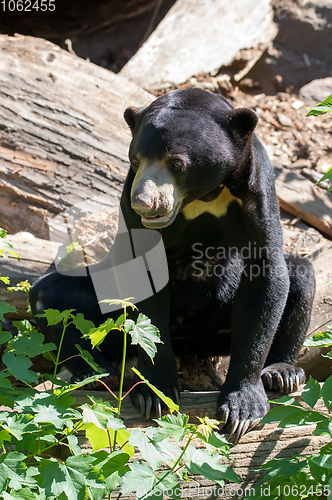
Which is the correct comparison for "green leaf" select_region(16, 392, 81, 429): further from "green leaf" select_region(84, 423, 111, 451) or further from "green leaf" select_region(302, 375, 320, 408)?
"green leaf" select_region(302, 375, 320, 408)

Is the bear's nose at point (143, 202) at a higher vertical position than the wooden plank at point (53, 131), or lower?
higher

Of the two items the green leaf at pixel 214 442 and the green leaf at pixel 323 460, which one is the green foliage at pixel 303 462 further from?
the green leaf at pixel 214 442

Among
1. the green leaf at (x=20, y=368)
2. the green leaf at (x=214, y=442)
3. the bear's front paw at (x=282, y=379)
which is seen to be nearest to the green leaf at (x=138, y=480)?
the green leaf at (x=214, y=442)

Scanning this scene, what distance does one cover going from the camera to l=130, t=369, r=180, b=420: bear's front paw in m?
2.69

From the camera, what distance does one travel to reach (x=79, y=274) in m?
3.59

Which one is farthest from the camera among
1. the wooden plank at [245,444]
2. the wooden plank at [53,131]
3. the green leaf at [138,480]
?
the wooden plank at [53,131]

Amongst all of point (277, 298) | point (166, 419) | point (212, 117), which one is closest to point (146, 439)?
point (166, 419)

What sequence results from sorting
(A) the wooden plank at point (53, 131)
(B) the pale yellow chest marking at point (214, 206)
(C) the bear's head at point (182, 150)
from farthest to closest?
(A) the wooden plank at point (53, 131) → (B) the pale yellow chest marking at point (214, 206) → (C) the bear's head at point (182, 150)

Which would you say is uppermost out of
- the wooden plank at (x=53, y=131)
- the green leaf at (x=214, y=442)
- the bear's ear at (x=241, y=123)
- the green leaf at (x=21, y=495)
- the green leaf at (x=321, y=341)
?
the bear's ear at (x=241, y=123)

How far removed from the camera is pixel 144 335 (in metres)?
1.93

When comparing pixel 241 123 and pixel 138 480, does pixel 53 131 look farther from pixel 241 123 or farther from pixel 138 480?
pixel 138 480

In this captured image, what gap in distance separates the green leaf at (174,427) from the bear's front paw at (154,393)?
86 cm

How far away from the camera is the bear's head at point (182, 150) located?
2.50m

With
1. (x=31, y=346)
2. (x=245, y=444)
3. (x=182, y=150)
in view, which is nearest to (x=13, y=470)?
(x=31, y=346)
